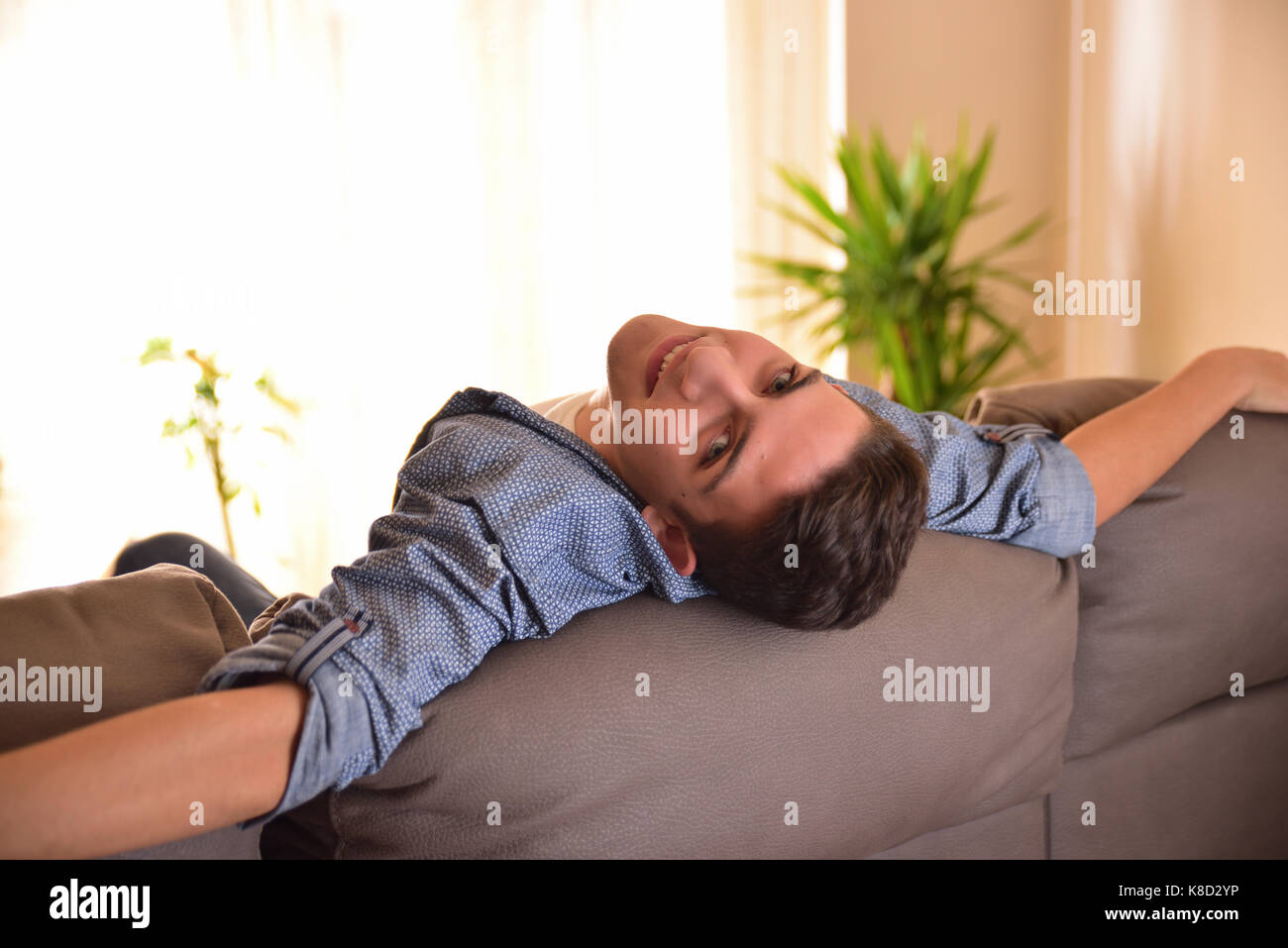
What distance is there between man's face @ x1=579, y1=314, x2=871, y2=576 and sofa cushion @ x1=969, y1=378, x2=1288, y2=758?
43 cm

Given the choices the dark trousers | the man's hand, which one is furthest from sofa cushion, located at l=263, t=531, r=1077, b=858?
the dark trousers

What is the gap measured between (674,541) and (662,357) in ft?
0.76

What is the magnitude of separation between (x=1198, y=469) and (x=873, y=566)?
0.57m

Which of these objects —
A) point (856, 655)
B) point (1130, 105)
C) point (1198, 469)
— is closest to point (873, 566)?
point (856, 655)

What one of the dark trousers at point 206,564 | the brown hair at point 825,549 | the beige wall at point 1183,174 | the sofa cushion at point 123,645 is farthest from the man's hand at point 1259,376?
the dark trousers at point 206,564

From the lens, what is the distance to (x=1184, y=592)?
1157 mm

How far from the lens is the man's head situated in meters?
0.91

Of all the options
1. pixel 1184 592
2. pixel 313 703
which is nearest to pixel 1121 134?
pixel 1184 592

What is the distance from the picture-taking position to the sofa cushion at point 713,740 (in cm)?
77

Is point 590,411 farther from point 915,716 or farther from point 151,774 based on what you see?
point 151,774

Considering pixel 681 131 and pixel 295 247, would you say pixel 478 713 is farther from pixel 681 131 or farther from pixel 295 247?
pixel 681 131

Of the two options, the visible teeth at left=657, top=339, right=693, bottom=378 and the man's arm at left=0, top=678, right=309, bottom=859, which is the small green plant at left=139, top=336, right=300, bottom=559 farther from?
the man's arm at left=0, top=678, right=309, bottom=859

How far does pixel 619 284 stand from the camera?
391 centimetres

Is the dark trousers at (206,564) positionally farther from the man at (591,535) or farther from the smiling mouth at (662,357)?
the smiling mouth at (662,357)
